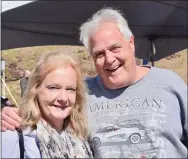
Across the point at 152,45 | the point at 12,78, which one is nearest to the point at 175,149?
the point at 152,45

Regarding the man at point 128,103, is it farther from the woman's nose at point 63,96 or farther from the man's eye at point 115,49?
the woman's nose at point 63,96

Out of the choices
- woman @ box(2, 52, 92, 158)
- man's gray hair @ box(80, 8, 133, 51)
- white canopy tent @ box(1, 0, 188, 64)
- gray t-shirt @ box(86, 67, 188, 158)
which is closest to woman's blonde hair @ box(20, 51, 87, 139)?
woman @ box(2, 52, 92, 158)

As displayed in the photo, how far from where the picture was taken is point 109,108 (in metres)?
1.40

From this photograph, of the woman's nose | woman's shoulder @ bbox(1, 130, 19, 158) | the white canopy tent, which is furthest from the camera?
the white canopy tent

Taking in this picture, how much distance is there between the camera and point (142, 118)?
53.7 inches

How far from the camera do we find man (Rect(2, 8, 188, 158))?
1345 mm

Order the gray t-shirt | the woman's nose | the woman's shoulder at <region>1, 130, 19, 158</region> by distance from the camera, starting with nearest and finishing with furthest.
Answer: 1. the woman's shoulder at <region>1, 130, 19, 158</region>
2. the woman's nose
3. the gray t-shirt

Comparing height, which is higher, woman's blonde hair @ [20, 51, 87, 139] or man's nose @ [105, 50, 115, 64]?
man's nose @ [105, 50, 115, 64]

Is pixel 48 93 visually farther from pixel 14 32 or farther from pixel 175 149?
pixel 14 32

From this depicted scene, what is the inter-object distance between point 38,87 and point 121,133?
36 centimetres

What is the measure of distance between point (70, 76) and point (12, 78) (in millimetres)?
9612

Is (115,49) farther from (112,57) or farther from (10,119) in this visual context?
(10,119)

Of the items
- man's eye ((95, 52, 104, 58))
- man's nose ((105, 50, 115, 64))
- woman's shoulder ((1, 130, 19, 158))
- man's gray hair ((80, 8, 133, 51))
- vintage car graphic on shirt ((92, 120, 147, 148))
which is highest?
man's gray hair ((80, 8, 133, 51))

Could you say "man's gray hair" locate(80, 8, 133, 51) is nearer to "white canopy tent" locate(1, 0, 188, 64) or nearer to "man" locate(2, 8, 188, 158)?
"man" locate(2, 8, 188, 158)
